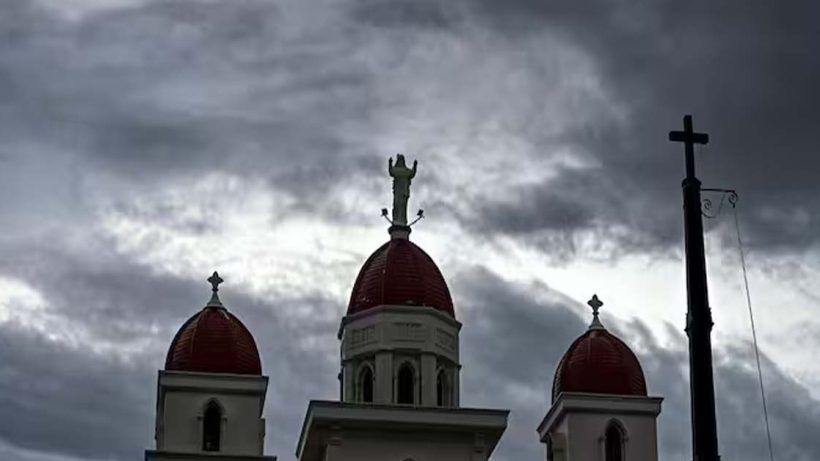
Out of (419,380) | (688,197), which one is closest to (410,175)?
(419,380)

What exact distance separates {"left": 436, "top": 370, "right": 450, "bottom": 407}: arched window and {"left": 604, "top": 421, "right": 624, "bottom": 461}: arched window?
5.86 metres

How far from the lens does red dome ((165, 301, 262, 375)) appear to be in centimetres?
4988

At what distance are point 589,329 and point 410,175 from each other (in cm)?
838

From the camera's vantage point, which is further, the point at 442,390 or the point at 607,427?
the point at 607,427

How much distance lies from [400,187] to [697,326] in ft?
121

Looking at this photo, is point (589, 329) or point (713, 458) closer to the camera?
point (713, 458)

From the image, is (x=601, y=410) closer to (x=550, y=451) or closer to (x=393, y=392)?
(x=550, y=451)

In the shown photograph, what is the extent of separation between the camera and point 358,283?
169ft

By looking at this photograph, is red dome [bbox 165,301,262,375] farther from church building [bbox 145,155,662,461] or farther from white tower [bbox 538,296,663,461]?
white tower [bbox 538,296,663,461]

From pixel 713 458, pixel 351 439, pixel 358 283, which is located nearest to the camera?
pixel 713 458

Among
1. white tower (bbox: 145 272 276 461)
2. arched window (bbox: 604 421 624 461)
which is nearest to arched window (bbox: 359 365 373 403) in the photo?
white tower (bbox: 145 272 276 461)

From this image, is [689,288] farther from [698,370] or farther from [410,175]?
[410,175]

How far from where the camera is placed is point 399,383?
159 ft

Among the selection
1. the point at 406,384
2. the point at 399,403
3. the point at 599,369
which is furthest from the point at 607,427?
the point at 399,403
